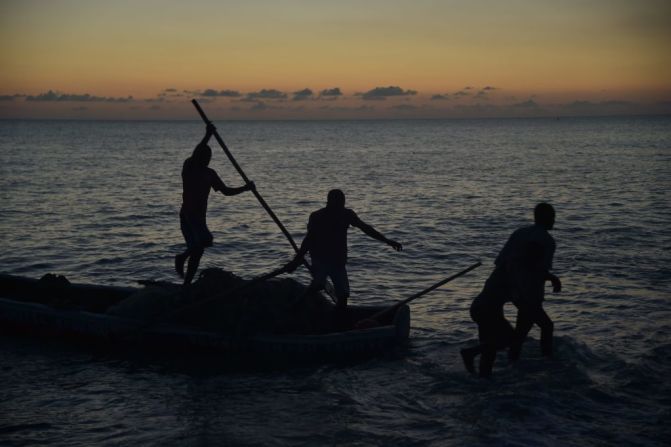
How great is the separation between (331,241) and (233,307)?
1899mm

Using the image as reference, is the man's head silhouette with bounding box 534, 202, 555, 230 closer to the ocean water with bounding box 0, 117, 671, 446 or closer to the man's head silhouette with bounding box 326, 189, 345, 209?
the ocean water with bounding box 0, 117, 671, 446

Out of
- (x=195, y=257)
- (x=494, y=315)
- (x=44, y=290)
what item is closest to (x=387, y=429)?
(x=494, y=315)

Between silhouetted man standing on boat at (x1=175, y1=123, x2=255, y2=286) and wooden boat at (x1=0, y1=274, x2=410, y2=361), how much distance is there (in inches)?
47.1

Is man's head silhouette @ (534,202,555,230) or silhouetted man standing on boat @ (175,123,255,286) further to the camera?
silhouetted man standing on boat @ (175,123,255,286)

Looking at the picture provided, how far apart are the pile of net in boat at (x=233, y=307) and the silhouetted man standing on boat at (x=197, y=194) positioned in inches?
19.1

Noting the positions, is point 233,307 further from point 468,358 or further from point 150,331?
point 468,358

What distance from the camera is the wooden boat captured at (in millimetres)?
9953

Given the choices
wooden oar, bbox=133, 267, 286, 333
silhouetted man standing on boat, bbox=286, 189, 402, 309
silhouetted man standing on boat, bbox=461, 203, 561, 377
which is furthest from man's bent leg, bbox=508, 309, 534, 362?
wooden oar, bbox=133, 267, 286, 333

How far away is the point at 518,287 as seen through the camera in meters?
8.26

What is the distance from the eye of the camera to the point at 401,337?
10422 millimetres

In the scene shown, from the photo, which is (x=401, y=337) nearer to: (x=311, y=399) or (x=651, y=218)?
(x=311, y=399)

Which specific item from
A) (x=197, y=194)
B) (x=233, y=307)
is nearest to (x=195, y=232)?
(x=197, y=194)

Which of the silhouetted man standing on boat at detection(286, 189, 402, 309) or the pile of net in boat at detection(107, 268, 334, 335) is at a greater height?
the silhouetted man standing on boat at detection(286, 189, 402, 309)

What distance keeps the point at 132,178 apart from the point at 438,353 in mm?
42309
